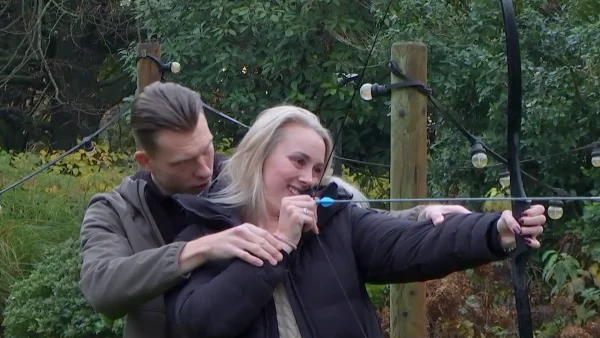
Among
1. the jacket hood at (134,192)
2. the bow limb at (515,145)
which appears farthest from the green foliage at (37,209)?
the bow limb at (515,145)

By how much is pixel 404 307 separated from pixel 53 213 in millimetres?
4763

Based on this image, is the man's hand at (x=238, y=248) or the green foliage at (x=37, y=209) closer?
the man's hand at (x=238, y=248)

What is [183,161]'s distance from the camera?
8.71 feet

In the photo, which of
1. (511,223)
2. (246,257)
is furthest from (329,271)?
(511,223)

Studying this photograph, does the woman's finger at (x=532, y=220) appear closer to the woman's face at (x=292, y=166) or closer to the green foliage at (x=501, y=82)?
the woman's face at (x=292, y=166)

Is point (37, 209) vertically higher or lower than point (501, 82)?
lower

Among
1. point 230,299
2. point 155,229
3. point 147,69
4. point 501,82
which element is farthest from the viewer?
point 501,82

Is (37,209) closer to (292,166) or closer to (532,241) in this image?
(292,166)

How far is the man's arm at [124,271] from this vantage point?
2.38m

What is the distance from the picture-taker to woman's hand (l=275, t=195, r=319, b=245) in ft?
7.58

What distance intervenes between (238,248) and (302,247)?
19 cm

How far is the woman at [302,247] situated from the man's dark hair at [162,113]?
20cm

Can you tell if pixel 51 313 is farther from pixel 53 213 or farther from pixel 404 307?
pixel 404 307

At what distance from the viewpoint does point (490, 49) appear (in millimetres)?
6734
